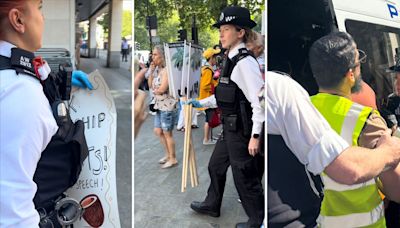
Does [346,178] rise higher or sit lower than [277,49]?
lower

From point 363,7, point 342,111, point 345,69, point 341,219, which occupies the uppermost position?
point 363,7

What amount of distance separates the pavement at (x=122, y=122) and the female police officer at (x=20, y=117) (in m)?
0.27

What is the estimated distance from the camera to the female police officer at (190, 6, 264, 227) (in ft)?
4.93

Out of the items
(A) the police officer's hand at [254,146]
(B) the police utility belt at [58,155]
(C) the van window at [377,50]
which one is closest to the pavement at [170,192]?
(A) the police officer's hand at [254,146]

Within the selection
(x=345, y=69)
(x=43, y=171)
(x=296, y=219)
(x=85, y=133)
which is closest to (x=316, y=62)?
(x=345, y=69)

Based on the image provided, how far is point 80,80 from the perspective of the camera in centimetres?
154

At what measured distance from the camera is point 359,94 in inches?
60.8

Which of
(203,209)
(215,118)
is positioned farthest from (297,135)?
(203,209)

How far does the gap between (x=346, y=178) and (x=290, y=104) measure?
0.38m

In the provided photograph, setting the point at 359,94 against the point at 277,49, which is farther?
the point at 359,94

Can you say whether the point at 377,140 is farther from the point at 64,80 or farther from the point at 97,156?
the point at 64,80

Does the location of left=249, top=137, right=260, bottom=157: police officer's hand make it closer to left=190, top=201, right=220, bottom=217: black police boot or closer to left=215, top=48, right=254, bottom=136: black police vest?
left=215, top=48, right=254, bottom=136: black police vest

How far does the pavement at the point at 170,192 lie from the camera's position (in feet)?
4.93

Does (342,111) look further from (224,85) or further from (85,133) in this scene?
(85,133)
